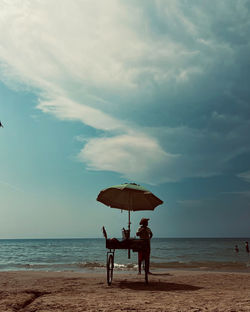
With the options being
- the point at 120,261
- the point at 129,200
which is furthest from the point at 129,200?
the point at 120,261

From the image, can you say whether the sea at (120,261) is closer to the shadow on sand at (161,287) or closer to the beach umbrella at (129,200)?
the beach umbrella at (129,200)

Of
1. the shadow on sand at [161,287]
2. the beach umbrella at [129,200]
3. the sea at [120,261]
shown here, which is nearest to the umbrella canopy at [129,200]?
the beach umbrella at [129,200]

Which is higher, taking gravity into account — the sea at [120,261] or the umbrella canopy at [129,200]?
the umbrella canopy at [129,200]

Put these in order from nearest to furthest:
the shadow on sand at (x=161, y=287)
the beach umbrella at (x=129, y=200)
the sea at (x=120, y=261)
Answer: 1. the shadow on sand at (x=161, y=287)
2. the beach umbrella at (x=129, y=200)
3. the sea at (x=120, y=261)

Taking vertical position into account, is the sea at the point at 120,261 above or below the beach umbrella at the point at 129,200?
below

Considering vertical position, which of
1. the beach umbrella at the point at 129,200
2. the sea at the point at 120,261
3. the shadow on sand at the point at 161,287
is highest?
the beach umbrella at the point at 129,200

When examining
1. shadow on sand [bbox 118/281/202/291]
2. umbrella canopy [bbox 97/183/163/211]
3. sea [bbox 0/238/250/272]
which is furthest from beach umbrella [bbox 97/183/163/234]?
sea [bbox 0/238/250/272]

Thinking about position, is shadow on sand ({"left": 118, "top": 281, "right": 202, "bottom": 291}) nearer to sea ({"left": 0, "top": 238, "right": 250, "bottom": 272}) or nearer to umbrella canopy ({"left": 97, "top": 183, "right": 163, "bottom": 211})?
umbrella canopy ({"left": 97, "top": 183, "right": 163, "bottom": 211})

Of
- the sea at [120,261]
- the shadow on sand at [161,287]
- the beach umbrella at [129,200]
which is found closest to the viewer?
the shadow on sand at [161,287]

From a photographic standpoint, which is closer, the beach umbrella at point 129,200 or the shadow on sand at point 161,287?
the shadow on sand at point 161,287

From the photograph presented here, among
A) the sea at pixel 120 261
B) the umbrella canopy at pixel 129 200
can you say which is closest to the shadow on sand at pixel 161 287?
the umbrella canopy at pixel 129 200

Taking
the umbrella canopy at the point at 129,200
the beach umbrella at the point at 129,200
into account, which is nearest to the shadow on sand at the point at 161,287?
the beach umbrella at the point at 129,200

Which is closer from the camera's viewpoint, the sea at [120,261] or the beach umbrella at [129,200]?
the beach umbrella at [129,200]

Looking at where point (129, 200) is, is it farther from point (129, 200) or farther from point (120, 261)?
point (120, 261)
